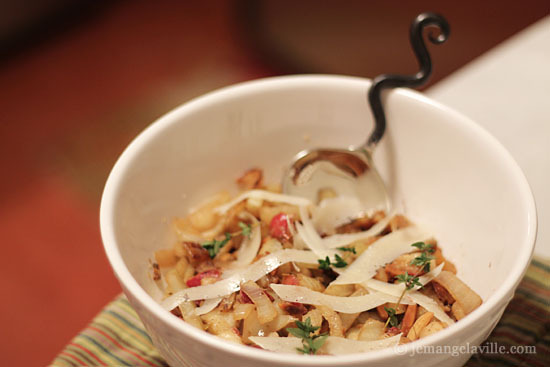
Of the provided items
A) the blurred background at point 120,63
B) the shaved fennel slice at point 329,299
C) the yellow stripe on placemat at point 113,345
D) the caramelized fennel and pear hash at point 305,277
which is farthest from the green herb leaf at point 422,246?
the blurred background at point 120,63

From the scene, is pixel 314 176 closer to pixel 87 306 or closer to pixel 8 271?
pixel 87 306

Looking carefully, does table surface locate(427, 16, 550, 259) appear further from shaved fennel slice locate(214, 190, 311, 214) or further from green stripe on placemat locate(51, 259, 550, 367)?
shaved fennel slice locate(214, 190, 311, 214)

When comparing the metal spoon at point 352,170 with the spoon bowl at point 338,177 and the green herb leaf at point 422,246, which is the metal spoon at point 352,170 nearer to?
the spoon bowl at point 338,177

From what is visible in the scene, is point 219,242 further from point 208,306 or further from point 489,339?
point 489,339

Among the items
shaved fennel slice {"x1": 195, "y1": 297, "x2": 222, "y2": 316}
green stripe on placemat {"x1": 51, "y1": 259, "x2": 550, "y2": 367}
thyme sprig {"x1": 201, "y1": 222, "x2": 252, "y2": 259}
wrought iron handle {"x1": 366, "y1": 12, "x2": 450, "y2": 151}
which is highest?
wrought iron handle {"x1": 366, "y1": 12, "x2": 450, "y2": 151}

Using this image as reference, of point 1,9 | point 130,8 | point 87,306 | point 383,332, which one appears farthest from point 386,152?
point 130,8

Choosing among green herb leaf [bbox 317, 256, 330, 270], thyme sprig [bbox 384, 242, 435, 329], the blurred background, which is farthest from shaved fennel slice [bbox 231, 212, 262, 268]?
the blurred background
